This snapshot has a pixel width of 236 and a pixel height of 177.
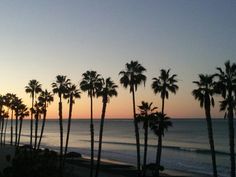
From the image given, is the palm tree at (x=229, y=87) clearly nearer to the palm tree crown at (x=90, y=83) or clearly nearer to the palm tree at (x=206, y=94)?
the palm tree at (x=206, y=94)

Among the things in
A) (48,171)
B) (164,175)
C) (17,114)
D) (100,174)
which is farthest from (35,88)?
(48,171)

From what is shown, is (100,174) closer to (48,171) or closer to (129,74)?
(129,74)

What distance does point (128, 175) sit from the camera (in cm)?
6344

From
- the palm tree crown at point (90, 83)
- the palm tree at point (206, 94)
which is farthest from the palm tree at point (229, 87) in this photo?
the palm tree crown at point (90, 83)

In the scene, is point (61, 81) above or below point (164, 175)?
above

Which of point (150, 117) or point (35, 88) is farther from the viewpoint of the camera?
point (35, 88)

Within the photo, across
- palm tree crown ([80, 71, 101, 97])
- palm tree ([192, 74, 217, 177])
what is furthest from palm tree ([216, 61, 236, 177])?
palm tree crown ([80, 71, 101, 97])

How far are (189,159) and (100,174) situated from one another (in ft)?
125

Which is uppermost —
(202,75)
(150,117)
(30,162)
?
(202,75)

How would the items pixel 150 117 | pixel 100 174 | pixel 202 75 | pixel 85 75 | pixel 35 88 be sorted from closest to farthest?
pixel 202 75 < pixel 150 117 < pixel 85 75 < pixel 100 174 < pixel 35 88

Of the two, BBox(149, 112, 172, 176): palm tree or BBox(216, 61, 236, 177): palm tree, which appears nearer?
BBox(216, 61, 236, 177): palm tree

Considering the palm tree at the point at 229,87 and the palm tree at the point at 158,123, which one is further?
the palm tree at the point at 158,123

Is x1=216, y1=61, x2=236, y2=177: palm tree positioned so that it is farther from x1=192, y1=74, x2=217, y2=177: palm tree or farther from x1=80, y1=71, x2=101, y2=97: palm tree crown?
x1=80, y1=71, x2=101, y2=97: palm tree crown

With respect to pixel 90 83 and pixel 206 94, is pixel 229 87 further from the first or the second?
pixel 90 83
